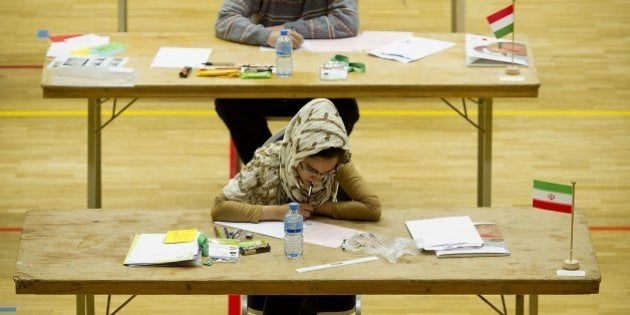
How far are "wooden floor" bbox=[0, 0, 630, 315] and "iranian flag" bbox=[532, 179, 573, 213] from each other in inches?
58.8

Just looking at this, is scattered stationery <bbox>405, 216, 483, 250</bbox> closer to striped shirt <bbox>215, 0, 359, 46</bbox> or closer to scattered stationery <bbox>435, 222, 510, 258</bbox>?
scattered stationery <bbox>435, 222, 510, 258</bbox>

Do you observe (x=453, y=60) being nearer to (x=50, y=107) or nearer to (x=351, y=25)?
Answer: (x=351, y=25)

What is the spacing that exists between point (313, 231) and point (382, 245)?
0.28 m

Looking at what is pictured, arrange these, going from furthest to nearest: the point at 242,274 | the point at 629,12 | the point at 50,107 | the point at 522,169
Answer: the point at 629,12 < the point at 50,107 < the point at 522,169 < the point at 242,274

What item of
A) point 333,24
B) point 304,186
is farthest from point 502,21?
point 304,186

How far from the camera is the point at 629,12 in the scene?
9.37 meters

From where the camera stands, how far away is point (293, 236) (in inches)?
160

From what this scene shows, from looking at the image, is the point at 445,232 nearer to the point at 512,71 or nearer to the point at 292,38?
the point at 512,71

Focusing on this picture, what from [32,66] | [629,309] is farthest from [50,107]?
[629,309]

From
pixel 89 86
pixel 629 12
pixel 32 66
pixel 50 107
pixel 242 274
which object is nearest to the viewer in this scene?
pixel 242 274

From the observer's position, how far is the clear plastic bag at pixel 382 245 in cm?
415

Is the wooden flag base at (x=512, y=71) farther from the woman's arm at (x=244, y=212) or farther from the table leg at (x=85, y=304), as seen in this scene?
the table leg at (x=85, y=304)

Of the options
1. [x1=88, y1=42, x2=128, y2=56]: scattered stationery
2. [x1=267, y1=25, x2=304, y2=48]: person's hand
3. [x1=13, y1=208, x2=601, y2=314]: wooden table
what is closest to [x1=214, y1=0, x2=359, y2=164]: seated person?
[x1=267, y1=25, x2=304, y2=48]: person's hand

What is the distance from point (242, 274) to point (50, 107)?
4215 mm
